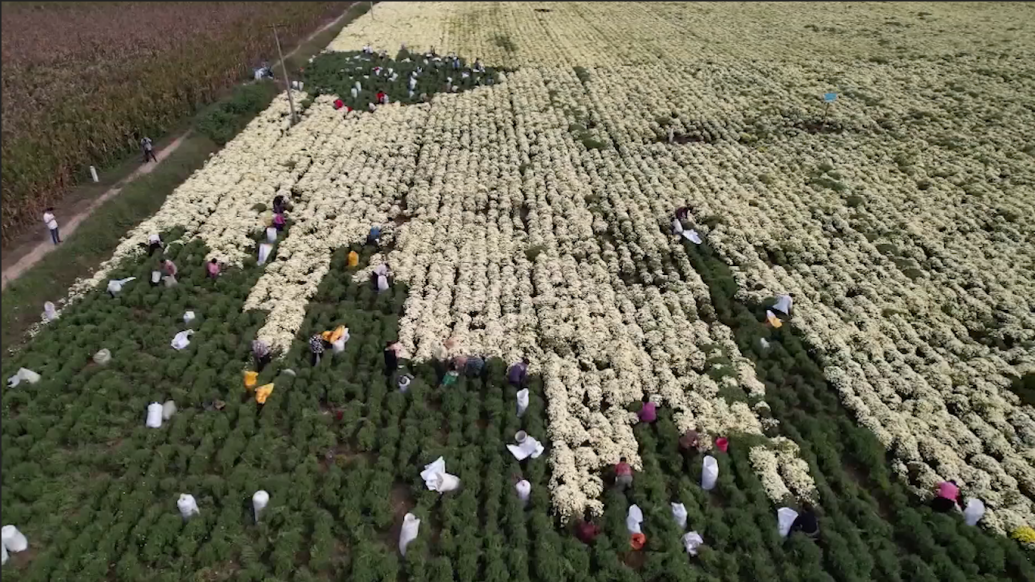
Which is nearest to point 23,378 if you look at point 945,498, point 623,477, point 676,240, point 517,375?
point 517,375

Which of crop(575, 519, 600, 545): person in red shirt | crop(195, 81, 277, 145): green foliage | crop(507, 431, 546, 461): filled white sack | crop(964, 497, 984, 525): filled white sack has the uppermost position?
crop(195, 81, 277, 145): green foliage

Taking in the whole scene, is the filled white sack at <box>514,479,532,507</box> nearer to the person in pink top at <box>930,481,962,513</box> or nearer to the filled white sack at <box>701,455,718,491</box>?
the filled white sack at <box>701,455,718,491</box>

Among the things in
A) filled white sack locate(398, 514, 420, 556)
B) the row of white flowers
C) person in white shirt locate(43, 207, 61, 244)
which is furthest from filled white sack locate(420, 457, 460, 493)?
person in white shirt locate(43, 207, 61, 244)

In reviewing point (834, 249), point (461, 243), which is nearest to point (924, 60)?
point (834, 249)

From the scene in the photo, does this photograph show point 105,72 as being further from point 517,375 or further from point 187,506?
point 517,375

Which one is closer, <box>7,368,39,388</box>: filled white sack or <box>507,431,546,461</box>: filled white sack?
A: <box>507,431,546,461</box>: filled white sack

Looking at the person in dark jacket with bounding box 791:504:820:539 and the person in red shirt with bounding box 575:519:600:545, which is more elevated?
the person in dark jacket with bounding box 791:504:820:539
